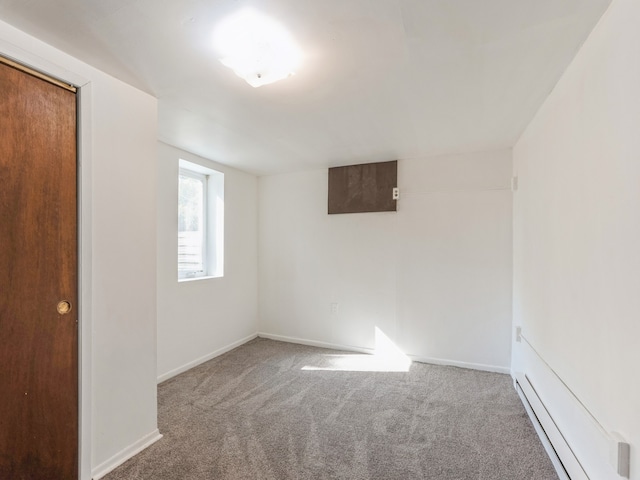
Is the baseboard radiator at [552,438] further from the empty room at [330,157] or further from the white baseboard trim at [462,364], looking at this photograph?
the white baseboard trim at [462,364]

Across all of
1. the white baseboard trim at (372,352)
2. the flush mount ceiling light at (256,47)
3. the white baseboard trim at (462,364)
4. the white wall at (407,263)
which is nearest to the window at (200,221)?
the white wall at (407,263)

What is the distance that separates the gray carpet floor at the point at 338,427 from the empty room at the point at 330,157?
2cm

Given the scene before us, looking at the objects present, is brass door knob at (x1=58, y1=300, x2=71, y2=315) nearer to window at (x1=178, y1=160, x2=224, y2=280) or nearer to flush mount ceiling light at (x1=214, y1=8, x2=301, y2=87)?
flush mount ceiling light at (x1=214, y1=8, x2=301, y2=87)

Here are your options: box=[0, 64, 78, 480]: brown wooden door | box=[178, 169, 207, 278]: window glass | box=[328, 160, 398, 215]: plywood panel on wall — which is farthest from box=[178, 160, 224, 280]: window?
box=[0, 64, 78, 480]: brown wooden door

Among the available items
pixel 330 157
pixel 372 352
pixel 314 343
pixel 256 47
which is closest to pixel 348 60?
pixel 256 47

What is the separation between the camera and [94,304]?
1731 mm

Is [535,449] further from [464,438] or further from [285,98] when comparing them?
[285,98]

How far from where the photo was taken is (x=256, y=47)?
4.94 feet

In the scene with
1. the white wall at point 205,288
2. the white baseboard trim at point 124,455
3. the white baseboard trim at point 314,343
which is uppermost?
the white wall at point 205,288

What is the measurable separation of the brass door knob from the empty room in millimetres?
19

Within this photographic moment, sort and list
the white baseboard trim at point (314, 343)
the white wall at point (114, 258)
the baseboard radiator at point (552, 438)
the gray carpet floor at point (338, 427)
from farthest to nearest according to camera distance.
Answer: the white baseboard trim at point (314, 343)
the gray carpet floor at point (338, 427)
the white wall at point (114, 258)
the baseboard radiator at point (552, 438)

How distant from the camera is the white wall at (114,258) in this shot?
1.69 m

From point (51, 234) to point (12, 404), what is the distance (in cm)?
77

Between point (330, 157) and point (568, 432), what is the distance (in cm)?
283
